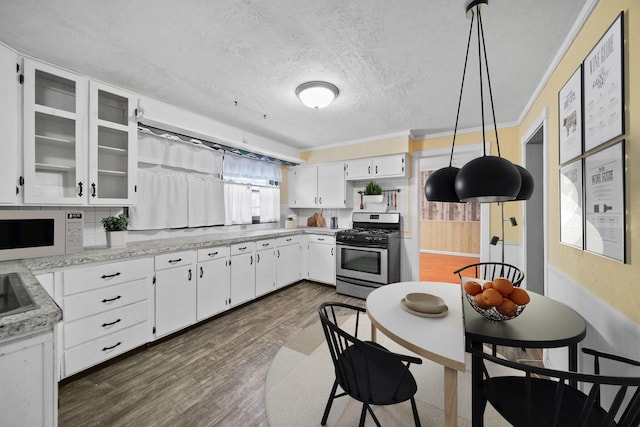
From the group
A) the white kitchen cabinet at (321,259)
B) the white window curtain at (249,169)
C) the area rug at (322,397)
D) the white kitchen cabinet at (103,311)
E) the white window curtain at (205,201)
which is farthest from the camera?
the white kitchen cabinet at (321,259)

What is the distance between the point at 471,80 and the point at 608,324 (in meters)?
2.01

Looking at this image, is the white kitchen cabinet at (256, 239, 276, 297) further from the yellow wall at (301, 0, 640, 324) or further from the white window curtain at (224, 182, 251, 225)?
the yellow wall at (301, 0, 640, 324)

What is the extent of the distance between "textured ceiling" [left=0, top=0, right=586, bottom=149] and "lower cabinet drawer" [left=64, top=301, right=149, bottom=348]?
203 centimetres

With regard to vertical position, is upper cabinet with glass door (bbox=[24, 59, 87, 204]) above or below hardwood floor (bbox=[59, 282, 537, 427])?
above

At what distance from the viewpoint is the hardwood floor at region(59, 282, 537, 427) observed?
1593 millimetres

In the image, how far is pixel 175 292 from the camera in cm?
253

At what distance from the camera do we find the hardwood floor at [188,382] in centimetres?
159

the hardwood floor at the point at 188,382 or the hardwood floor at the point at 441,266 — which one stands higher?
the hardwood floor at the point at 441,266

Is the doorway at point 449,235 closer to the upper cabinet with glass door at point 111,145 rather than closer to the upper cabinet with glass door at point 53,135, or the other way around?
the upper cabinet with glass door at point 111,145

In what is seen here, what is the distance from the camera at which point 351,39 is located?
1.71m

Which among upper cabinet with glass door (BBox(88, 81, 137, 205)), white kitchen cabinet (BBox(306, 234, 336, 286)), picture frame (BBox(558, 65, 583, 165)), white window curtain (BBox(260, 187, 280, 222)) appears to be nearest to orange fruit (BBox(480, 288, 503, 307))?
picture frame (BBox(558, 65, 583, 165))

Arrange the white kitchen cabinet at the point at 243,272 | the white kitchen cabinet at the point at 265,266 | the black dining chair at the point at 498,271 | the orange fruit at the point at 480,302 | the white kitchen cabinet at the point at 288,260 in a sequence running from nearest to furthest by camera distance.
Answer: the orange fruit at the point at 480,302, the black dining chair at the point at 498,271, the white kitchen cabinet at the point at 243,272, the white kitchen cabinet at the point at 265,266, the white kitchen cabinet at the point at 288,260

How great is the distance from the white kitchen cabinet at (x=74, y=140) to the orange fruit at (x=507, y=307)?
3.08 meters

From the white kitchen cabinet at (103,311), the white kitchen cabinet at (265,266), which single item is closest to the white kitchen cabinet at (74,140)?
the white kitchen cabinet at (103,311)
